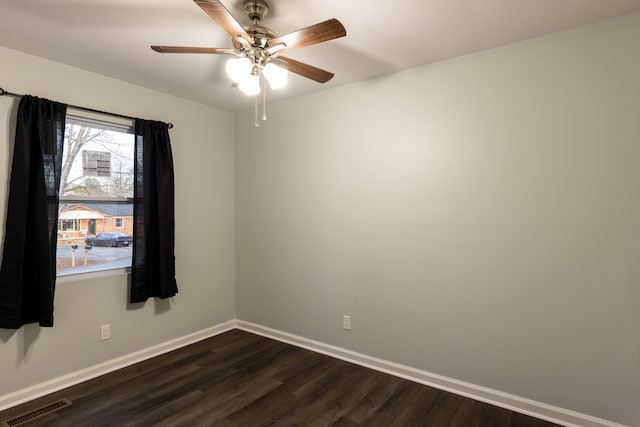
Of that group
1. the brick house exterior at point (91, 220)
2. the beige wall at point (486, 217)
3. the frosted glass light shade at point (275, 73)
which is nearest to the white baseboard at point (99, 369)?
the beige wall at point (486, 217)

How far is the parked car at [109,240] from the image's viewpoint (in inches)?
117

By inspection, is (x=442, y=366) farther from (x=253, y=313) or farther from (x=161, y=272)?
(x=161, y=272)

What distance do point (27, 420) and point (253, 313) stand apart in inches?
80.1

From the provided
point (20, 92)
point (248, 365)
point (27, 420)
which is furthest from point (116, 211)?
point (248, 365)

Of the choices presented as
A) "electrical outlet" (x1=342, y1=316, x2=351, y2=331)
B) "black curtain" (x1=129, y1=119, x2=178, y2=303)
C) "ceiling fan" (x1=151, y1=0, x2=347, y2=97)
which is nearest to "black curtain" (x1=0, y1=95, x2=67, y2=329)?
"black curtain" (x1=129, y1=119, x2=178, y2=303)

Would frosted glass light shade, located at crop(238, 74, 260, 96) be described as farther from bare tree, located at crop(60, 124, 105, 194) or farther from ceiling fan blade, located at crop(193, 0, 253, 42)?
bare tree, located at crop(60, 124, 105, 194)

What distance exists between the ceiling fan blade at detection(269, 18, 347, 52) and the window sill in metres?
2.40

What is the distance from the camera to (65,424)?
87.1 inches

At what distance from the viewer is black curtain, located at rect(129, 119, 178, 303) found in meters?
3.09

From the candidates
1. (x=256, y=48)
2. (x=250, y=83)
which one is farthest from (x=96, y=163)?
(x=256, y=48)

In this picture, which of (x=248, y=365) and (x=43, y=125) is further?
(x=248, y=365)

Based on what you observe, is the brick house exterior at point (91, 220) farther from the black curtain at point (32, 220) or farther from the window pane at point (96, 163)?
the black curtain at point (32, 220)

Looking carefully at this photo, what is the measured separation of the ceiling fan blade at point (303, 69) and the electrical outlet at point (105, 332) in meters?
2.59

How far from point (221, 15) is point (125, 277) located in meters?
2.47
